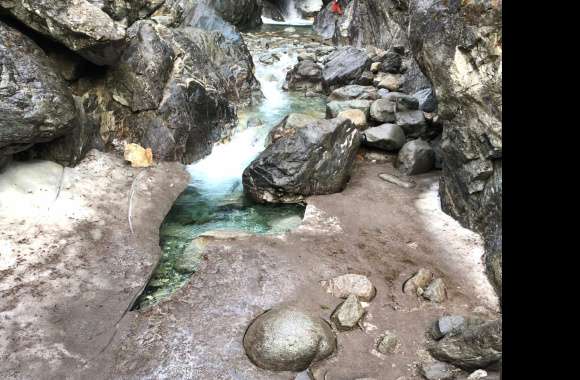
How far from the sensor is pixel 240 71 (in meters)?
12.3

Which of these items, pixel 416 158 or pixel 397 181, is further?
pixel 416 158

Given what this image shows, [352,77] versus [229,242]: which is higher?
[352,77]

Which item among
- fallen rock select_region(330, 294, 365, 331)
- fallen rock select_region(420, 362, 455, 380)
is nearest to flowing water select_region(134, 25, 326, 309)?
fallen rock select_region(330, 294, 365, 331)

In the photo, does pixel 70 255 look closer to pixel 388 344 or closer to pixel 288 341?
pixel 288 341

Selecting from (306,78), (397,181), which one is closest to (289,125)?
(397,181)

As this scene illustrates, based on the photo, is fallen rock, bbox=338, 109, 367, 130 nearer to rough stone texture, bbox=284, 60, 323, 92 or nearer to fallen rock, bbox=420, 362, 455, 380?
rough stone texture, bbox=284, 60, 323, 92

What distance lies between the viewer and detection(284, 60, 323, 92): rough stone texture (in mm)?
13844

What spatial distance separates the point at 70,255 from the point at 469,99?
584 cm

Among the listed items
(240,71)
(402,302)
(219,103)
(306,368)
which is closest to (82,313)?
(306,368)

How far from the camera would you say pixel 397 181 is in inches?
337

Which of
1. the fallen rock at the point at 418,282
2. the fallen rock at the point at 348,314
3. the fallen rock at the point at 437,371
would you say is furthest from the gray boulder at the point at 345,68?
the fallen rock at the point at 437,371

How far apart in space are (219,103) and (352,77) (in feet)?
14.6

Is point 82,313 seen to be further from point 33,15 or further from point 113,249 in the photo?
point 33,15

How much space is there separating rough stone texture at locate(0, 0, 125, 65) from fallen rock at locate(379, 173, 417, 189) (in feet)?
17.2
